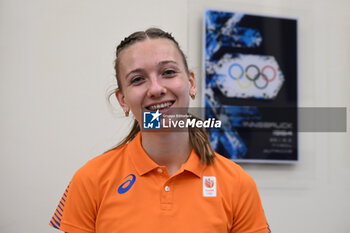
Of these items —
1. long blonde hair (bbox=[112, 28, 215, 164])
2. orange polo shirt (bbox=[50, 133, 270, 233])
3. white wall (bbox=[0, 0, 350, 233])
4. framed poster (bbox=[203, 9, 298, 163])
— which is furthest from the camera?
framed poster (bbox=[203, 9, 298, 163])

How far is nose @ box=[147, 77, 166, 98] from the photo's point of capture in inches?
31.4

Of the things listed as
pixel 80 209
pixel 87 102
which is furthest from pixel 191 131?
pixel 87 102

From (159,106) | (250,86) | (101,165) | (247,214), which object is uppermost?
(250,86)

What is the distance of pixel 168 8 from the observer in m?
1.46

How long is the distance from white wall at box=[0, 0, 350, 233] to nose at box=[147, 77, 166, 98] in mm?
594

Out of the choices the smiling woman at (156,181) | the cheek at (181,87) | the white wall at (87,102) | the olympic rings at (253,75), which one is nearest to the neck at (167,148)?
the smiling woman at (156,181)

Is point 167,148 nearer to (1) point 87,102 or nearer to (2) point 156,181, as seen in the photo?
(2) point 156,181

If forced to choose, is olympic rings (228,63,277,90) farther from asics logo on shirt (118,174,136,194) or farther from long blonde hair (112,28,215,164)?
asics logo on shirt (118,174,136,194)

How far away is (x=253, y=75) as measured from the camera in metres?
1.48

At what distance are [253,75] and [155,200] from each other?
2.86 ft

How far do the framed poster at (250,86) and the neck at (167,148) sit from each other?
0.55 meters

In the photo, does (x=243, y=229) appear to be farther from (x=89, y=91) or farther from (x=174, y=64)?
(x=89, y=91)

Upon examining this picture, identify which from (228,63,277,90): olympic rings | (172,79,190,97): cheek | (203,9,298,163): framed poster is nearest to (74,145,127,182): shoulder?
(172,79,190,97): cheek

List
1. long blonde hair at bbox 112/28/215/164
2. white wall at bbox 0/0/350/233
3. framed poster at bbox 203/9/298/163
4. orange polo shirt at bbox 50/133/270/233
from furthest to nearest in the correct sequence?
framed poster at bbox 203/9/298/163 → white wall at bbox 0/0/350/233 → long blonde hair at bbox 112/28/215/164 → orange polo shirt at bbox 50/133/270/233
